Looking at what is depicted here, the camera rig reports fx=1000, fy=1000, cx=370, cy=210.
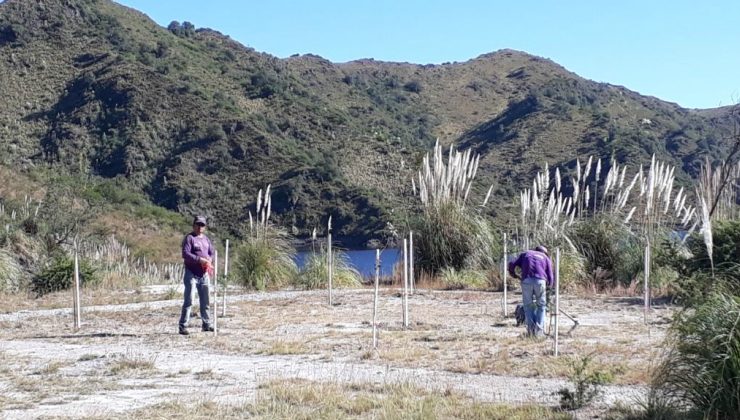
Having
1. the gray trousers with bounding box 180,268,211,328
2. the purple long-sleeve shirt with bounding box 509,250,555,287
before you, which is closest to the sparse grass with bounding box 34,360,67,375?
the gray trousers with bounding box 180,268,211,328

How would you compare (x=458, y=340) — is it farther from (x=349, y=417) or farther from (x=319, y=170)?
(x=319, y=170)

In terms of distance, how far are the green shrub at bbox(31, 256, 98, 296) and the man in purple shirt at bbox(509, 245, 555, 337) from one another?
37.0ft

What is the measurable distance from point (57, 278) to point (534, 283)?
11.8 metres

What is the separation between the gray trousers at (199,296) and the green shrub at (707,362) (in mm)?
7515

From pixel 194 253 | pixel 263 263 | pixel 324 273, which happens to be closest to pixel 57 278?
pixel 263 263

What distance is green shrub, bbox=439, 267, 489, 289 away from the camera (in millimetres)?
20692

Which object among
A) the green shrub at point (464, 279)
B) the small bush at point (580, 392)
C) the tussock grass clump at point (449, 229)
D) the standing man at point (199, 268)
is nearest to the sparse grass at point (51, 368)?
the standing man at point (199, 268)

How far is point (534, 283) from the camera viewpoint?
42.7 ft

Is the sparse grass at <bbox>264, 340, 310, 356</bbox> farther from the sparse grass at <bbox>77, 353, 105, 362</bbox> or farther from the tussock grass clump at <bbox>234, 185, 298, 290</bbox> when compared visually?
the tussock grass clump at <bbox>234, 185, 298, 290</bbox>

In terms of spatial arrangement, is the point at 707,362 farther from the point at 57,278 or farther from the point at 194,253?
the point at 57,278

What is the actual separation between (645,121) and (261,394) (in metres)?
64.9

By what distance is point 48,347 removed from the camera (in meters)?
12.3

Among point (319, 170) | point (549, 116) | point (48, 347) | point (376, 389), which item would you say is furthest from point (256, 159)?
point (376, 389)

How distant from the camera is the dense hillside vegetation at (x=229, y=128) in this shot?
168ft
